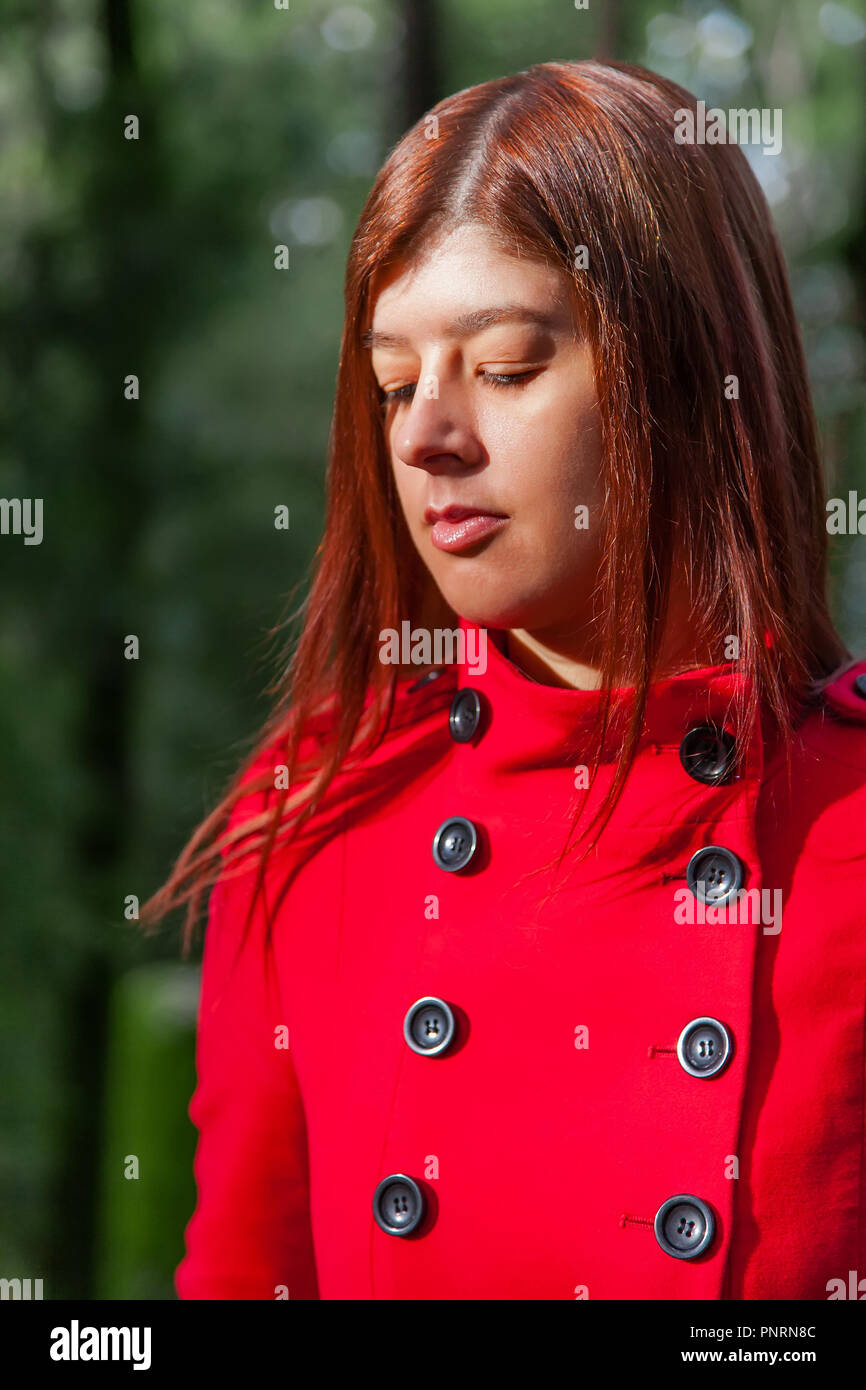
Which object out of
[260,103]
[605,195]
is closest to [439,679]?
[605,195]

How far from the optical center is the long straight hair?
1.38m

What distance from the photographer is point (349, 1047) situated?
1.58 m

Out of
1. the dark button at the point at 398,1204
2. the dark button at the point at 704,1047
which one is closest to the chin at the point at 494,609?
the dark button at the point at 704,1047

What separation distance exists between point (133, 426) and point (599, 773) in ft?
18.7

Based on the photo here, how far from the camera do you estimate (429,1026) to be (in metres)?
1.46

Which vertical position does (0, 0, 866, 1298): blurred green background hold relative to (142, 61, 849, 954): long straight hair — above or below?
above

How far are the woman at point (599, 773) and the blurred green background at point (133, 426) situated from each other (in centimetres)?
439

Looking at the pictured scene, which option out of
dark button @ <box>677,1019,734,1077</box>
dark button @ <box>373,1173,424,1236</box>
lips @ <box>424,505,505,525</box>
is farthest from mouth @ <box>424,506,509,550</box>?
dark button @ <box>373,1173,424,1236</box>

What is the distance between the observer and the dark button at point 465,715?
4.98 feet

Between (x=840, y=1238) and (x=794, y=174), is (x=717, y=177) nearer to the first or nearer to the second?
(x=840, y=1238)

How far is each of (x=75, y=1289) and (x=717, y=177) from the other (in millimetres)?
6725

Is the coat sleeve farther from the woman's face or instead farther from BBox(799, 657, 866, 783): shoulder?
BBox(799, 657, 866, 783): shoulder

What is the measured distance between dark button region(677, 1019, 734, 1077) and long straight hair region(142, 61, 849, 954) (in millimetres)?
Answer: 228

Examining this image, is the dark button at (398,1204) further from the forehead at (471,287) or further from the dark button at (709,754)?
the forehead at (471,287)
